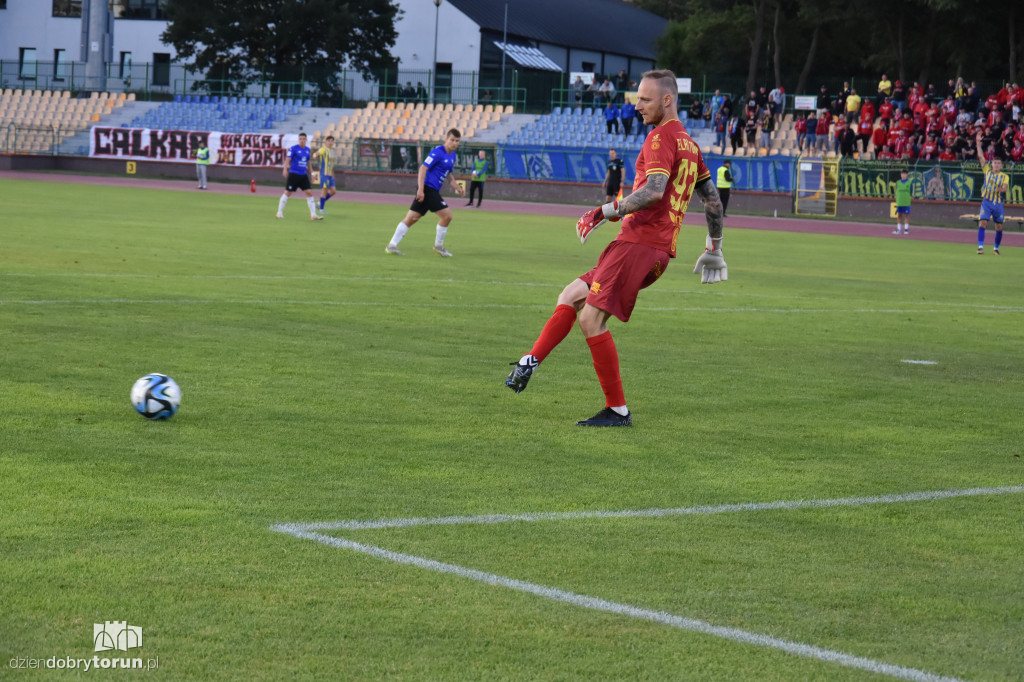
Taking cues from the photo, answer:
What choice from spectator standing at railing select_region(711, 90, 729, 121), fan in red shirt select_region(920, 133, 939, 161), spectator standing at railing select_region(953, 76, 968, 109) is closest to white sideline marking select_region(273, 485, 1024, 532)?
fan in red shirt select_region(920, 133, 939, 161)

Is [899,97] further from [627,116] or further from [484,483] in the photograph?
[484,483]

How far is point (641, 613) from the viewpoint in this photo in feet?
14.5

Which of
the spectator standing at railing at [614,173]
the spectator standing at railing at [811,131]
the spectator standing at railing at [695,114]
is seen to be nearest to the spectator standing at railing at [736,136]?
the spectator standing at railing at [811,131]

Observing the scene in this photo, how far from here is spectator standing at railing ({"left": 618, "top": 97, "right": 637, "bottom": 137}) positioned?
5056 cm

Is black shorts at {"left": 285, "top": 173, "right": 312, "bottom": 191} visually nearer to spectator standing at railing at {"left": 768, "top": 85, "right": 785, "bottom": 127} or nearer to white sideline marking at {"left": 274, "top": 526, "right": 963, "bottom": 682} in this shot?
spectator standing at railing at {"left": 768, "top": 85, "right": 785, "bottom": 127}

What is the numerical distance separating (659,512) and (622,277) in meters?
2.29

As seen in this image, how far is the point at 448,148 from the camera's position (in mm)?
20531

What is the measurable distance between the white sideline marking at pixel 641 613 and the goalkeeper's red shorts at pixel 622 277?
3.06 metres

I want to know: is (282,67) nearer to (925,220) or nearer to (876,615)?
(925,220)

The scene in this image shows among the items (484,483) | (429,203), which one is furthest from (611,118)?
(484,483)

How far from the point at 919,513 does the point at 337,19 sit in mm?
68165

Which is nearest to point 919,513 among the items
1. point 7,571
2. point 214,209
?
point 7,571

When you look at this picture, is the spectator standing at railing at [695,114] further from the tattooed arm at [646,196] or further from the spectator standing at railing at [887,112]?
the tattooed arm at [646,196]

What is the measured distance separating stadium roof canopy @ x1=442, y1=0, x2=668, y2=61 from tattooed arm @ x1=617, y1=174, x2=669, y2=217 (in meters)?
64.8
